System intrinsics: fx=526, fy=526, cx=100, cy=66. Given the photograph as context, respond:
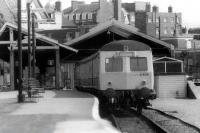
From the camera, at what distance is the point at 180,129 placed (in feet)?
55.0

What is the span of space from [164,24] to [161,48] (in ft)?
262

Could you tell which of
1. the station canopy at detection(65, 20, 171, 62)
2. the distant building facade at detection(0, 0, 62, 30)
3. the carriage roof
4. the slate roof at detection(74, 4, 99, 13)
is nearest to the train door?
the station canopy at detection(65, 20, 171, 62)

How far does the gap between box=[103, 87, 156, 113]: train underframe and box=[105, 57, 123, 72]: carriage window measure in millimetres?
1077

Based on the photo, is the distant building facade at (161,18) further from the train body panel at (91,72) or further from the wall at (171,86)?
the train body panel at (91,72)

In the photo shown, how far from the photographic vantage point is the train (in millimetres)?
21469

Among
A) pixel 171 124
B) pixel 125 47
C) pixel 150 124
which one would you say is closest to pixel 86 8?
pixel 125 47

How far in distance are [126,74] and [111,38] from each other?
20.5 meters

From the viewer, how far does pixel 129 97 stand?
2172 centimetres

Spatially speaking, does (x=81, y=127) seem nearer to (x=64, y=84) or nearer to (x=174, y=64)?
(x=174, y=64)

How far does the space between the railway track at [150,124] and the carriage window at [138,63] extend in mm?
1943

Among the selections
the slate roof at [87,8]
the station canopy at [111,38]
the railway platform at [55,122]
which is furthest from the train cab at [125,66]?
the slate roof at [87,8]

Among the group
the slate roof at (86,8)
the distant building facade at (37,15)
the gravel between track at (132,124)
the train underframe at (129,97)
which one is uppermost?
the slate roof at (86,8)

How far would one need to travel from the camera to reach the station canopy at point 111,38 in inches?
1596

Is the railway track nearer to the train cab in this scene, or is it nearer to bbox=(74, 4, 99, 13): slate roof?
the train cab
